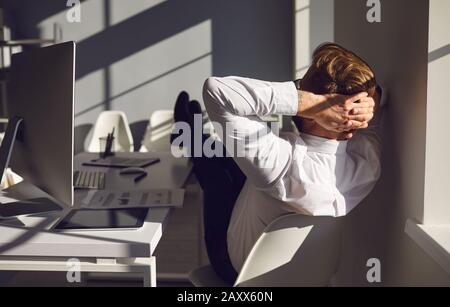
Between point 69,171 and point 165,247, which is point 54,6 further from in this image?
point 69,171

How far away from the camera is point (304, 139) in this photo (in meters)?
1.53

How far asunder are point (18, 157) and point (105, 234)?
52 centimetres

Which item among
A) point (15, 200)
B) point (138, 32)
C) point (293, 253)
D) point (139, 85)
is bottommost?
point (293, 253)

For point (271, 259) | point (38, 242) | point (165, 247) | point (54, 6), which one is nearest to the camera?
point (38, 242)

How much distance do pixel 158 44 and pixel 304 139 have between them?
14.2 ft

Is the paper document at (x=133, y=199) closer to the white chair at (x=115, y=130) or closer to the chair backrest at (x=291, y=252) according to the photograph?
the chair backrest at (x=291, y=252)

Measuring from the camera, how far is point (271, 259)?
150 cm

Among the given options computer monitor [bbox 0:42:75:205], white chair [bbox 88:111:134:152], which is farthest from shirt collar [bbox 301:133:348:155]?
white chair [bbox 88:111:134:152]

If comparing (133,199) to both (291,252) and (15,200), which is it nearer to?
(15,200)

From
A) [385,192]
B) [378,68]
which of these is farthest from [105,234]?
[378,68]

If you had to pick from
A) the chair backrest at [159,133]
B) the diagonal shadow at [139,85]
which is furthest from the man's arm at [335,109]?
the diagonal shadow at [139,85]

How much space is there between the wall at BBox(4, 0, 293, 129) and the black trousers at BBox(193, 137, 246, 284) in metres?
3.95

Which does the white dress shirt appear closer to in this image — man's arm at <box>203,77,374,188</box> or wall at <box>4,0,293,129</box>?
man's arm at <box>203,77,374,188</box>

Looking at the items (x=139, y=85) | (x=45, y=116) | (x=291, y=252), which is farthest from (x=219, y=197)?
(x=139, y=85)
